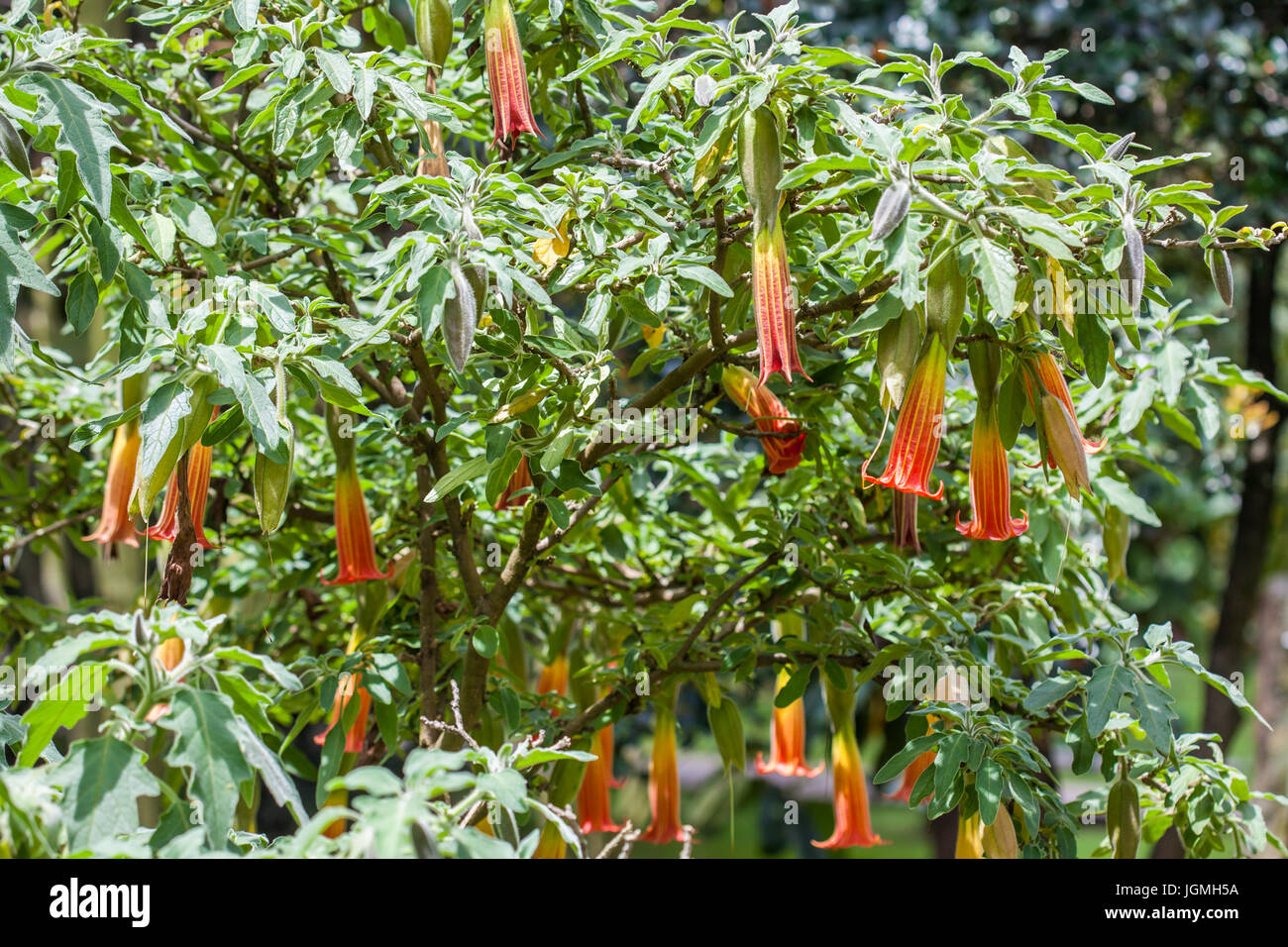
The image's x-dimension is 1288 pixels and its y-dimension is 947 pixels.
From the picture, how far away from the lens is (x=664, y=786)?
2475 mm

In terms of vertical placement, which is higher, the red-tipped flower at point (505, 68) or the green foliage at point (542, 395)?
the red-tipped flower at point (505, 68)

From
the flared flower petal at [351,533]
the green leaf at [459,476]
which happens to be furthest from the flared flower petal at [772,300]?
the flared flower petal at [351,533]

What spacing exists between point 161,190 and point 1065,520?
5.98 ft

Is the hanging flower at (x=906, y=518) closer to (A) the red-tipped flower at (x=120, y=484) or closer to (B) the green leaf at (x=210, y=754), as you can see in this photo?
(B) the green leaf at (x=210, y=754)

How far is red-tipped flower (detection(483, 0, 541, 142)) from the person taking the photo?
177cm

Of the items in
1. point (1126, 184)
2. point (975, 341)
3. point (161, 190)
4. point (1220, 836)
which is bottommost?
point (1220, 836)

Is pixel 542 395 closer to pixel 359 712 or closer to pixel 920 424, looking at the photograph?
pixel 920 424

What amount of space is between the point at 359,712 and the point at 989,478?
48.1 inches

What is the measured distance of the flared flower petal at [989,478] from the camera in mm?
1613

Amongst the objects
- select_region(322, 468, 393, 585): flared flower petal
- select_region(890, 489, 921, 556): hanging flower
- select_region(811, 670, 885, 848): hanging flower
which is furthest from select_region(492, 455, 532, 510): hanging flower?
select_region(811, 670, 885, 848): hanging flower

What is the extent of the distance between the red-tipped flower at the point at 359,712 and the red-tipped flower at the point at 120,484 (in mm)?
525

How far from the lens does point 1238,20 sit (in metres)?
4.27
